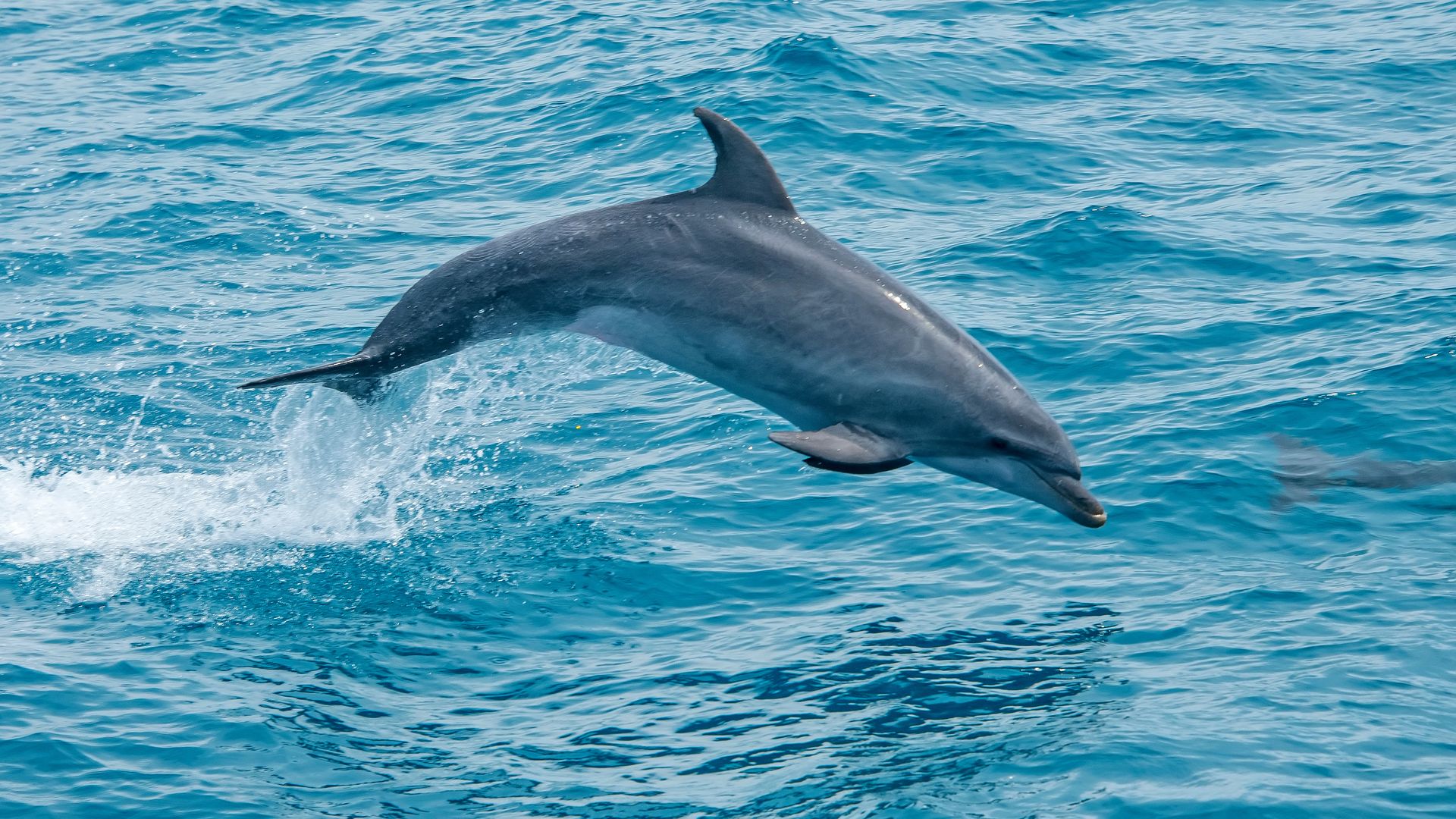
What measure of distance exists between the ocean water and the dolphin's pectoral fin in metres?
1.29

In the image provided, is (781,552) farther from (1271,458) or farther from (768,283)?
(1271,458)

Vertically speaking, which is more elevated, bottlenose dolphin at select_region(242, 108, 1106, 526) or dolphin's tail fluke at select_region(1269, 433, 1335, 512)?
bottlenose dolphin at select_region(242, 108, 1106, 526)

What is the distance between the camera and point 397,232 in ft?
62.3

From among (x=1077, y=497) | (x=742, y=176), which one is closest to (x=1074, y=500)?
(x=1077, y=497)

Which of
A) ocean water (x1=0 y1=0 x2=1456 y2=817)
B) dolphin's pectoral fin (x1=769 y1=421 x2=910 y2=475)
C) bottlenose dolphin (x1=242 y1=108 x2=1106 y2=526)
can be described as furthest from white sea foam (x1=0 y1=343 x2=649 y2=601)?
dolphin's pectoral fin (x1=769 y1=421 x2=910 y2=475)

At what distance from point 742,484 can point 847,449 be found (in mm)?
3481

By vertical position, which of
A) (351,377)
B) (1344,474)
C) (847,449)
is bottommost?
(1344,474)

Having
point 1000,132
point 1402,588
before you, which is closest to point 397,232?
point 1000,132

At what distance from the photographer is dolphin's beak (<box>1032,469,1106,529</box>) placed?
10156mm

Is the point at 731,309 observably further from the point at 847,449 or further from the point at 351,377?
the point at 351,377

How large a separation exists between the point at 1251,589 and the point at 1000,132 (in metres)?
11.2

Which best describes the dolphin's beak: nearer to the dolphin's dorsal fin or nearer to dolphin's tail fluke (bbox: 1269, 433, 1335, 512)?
dolphin's tail fluke (bbox: 1269, 433, 1335, 512)

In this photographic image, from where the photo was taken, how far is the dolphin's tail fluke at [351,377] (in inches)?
405

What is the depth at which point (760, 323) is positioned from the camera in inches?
402
